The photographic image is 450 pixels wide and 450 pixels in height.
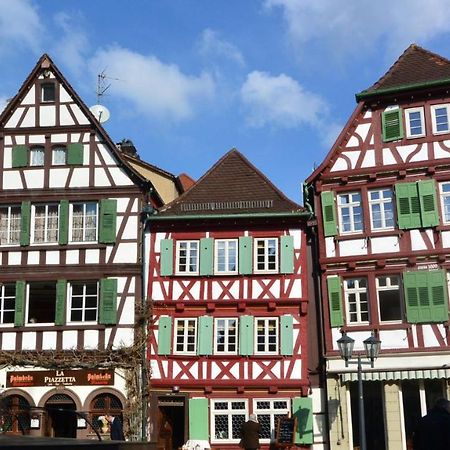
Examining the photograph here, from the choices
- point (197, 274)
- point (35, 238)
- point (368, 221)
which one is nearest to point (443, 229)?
point (368, 221)

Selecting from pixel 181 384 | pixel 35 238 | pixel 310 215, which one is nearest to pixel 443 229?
pixel 310 215

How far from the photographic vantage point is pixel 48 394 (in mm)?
23000

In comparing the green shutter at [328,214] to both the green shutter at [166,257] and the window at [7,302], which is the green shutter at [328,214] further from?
the window at [7,302]

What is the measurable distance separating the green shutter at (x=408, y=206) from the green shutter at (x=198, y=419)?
7.94 m

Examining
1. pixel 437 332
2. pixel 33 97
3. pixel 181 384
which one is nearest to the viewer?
pixel 437 332

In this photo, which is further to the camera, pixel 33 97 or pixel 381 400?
pixel 33 97

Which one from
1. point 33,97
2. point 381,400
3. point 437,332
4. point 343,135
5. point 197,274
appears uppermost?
point 33,97

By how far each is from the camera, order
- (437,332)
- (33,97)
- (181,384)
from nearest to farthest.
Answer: (437,332)
(181,384)
(33,97)

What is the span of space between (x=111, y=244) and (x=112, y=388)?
14.6 feet

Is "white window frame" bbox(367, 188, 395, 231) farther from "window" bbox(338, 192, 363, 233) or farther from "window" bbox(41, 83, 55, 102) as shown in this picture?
"window" bbox(41, 83, 55, 102)

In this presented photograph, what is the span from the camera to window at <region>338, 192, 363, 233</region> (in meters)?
22.8

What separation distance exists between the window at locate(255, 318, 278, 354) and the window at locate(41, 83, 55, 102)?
1023 cm

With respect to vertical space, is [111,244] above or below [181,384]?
above

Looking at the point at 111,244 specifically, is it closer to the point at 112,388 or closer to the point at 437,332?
the point at 112,388
